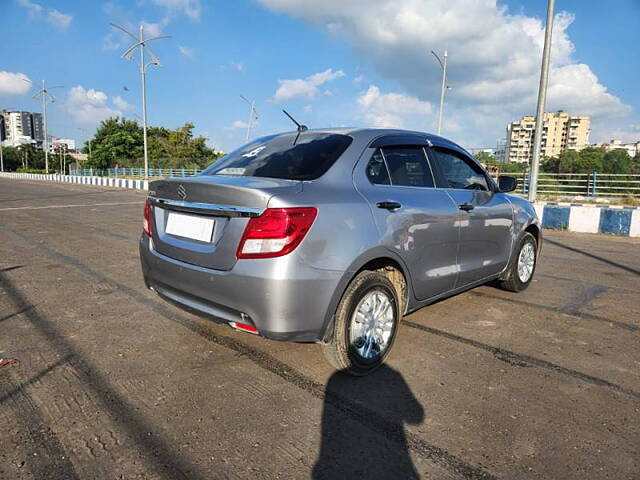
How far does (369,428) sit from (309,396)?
45 centimetres

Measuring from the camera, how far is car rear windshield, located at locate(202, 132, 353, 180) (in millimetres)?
3016

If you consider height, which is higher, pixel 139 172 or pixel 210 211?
pixel 139 172

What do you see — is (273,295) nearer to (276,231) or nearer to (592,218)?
(276,231)

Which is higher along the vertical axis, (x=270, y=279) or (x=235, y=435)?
(x=270, y=279)

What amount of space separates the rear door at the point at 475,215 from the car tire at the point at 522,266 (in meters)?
0.29

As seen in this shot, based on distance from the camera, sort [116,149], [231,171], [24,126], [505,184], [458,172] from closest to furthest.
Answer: [231,171] → [458,172] → [505,184] → [116,149] → [24,126]

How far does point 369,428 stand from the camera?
7.86 feet

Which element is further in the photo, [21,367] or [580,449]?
[21,367]

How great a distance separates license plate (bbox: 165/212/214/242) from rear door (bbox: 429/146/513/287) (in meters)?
1.94

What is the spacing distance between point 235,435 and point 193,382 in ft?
2.19

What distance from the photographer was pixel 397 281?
331 cm

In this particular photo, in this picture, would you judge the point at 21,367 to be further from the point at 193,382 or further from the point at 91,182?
the point at 91,182

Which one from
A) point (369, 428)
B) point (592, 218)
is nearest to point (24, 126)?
point (592, 218)

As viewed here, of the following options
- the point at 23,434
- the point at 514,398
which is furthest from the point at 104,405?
the point at 514,398
